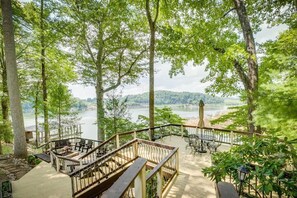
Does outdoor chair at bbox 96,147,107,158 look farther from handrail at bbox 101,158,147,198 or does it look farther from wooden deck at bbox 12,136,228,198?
handrail at bbox 101,158,147,198

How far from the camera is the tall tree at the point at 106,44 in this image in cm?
1079

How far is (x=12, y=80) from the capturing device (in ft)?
25.6

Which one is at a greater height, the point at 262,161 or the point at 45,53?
the point at 45,53

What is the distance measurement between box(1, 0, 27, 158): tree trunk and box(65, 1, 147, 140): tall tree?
3.78 m

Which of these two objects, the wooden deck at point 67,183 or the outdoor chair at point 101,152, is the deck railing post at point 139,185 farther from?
the outdoor chair at point 101,152

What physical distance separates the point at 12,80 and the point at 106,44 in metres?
6.37

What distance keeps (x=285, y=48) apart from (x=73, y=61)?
12.5 m

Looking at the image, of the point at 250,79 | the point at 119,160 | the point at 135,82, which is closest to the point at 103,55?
the point at 135,82

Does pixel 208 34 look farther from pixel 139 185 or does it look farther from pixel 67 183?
pixel 67 183

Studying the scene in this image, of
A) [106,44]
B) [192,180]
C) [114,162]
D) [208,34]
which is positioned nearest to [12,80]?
[114,162]

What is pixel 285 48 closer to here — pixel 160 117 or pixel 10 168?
pixel 160 117

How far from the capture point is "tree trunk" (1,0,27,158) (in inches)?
295

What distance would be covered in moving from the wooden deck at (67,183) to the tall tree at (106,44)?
5.28 m

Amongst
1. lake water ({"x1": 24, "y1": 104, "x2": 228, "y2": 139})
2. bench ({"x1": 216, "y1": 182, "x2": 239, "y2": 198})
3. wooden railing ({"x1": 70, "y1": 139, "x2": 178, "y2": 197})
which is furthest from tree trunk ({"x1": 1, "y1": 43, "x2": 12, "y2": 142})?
bench ({"x1": 216, "y1": 182, "x2": 239, "y2": 198})
